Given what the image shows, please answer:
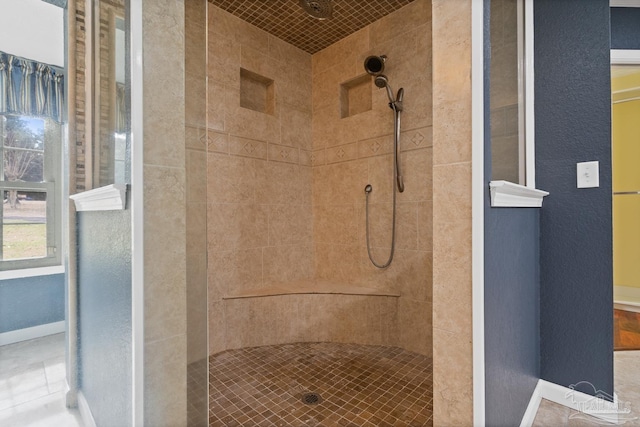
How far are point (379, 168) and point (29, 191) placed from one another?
2.23 metres

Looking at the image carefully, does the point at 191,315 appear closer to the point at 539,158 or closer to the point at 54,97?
the point at 54,97

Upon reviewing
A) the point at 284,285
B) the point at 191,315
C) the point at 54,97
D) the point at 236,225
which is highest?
the point at 54,97

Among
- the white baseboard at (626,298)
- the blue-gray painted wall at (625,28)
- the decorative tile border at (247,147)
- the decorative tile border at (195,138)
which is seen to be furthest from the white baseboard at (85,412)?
the white baseboard at (626,298)

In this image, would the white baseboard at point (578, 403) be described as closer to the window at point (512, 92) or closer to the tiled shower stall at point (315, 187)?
the tiled shower stall at point (315, 187)

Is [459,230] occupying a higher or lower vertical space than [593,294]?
higher

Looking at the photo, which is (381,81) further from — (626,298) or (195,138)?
(626,298)

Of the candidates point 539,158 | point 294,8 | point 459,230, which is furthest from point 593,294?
point 294,8

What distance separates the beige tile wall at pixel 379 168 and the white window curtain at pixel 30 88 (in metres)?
1.92

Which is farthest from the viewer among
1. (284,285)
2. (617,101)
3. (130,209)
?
(617,101)

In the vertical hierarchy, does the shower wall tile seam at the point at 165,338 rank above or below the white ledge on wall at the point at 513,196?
below

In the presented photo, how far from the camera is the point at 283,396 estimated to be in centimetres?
168

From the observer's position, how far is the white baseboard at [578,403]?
1.43 m

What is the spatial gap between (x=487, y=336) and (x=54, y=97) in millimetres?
2265

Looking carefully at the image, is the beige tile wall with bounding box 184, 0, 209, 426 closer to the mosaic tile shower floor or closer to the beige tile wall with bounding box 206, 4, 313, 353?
the mosaic tile shower floor
